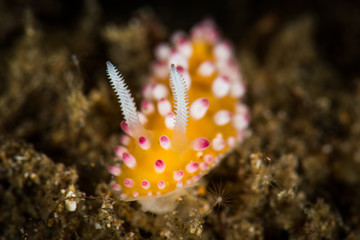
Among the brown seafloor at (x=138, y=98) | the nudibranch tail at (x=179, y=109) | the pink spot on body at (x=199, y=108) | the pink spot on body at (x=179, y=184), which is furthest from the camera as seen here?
the pink spot on body at (x=199, y=108)

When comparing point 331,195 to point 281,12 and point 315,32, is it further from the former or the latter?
point 281,12

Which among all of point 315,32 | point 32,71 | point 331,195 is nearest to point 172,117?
point 331,195

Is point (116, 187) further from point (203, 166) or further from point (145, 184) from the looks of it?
point (203, 166)

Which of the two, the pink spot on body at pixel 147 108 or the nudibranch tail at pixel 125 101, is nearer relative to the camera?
the nudibranch tail at pixel 125 101

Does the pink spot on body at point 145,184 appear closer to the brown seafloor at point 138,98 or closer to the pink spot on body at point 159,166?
the pink spot on body at point 159,166

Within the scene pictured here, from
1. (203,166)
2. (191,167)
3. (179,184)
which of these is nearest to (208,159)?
(203,166)

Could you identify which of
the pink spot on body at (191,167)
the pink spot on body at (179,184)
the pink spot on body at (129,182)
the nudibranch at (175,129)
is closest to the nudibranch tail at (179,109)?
the nudibranch at (175,129)

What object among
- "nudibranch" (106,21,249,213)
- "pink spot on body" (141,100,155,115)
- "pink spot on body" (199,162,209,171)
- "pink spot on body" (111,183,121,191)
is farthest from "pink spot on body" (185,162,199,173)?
"pink spot on body" (141,100,155,115)

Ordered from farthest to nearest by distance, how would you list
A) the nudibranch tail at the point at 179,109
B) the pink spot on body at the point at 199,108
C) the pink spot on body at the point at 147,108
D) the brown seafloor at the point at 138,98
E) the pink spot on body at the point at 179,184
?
the pink spot on body at the point at 147,108
the pink spot on body at the point at 199,108
the brown seafloor at the point at 138,98
the pink spot on body at the point at 179,184
the nudibranch tail at the point at 179,109
